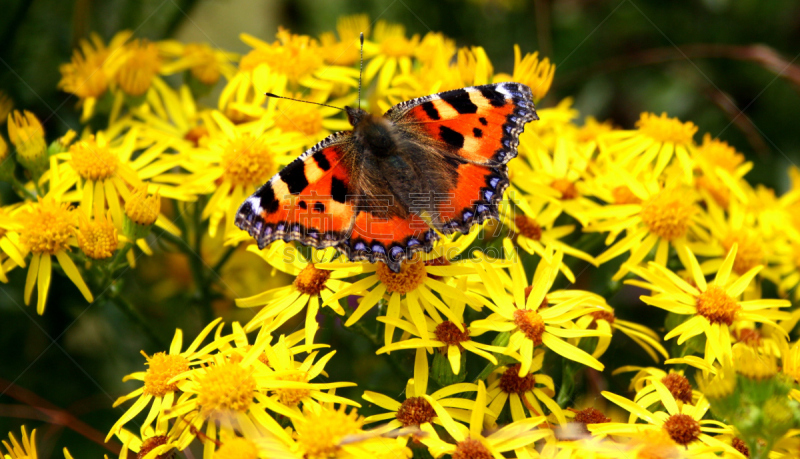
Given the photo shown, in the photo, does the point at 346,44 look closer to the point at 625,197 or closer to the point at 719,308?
the point at 625,197

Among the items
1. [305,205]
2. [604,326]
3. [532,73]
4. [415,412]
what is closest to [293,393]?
[415,412]

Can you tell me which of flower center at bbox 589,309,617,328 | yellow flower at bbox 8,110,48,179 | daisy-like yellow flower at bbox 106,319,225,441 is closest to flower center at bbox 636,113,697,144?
flower center at bbox 589,309,617,328

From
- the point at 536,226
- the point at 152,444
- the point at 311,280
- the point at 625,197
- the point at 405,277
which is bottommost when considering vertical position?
the point at 152,444

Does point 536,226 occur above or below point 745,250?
below

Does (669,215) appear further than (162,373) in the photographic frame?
Yes

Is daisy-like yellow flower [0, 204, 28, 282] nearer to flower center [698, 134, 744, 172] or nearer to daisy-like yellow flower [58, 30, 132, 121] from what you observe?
daisy-like yellow flower [58, 30, 132, 121]

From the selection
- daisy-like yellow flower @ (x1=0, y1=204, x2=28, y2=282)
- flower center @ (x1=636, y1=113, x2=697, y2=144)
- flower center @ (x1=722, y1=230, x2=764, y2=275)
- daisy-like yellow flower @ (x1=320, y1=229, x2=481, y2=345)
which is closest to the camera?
daisy-like yellow flower @ (x1=320, y1=229, x2=481, y2=345)

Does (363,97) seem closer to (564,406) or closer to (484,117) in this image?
(484,117)
